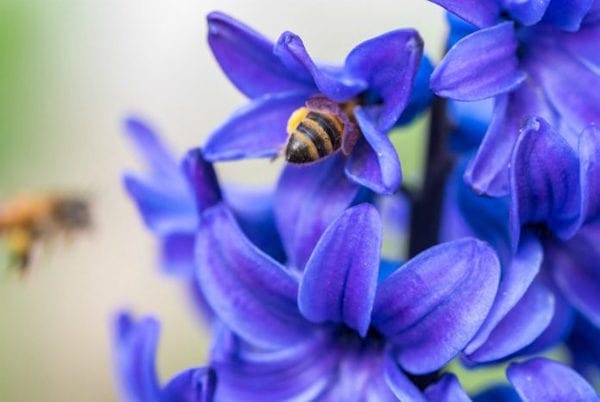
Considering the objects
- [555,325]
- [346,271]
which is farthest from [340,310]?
[555,325]

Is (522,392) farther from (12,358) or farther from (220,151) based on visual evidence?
(12,358)

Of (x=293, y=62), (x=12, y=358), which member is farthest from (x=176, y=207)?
(x=12, y=358)

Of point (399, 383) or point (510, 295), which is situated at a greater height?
point (510, 295)

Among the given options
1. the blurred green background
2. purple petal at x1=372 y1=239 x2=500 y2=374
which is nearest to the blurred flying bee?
purple petal at x1=372 y1=239 x2=500 y2=374

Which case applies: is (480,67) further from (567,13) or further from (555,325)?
(555,325)

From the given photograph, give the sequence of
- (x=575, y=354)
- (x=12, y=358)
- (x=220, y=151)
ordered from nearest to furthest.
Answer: (x=220, y=151) → (x=575, y=354) → (x=12, y=358)
